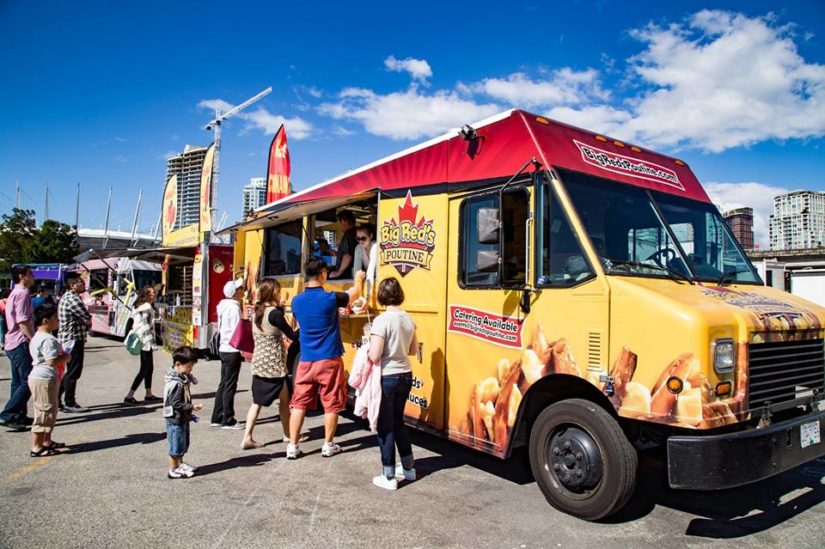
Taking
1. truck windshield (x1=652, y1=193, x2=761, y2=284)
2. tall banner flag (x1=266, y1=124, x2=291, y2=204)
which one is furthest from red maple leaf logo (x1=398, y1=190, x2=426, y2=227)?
tall banner flag (x1=266, y1=124, x2=291, y2=204)

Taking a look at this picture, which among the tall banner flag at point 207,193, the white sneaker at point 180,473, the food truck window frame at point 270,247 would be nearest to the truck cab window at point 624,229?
the white sneaker at point 180,473

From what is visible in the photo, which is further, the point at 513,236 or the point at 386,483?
the point at 386,483

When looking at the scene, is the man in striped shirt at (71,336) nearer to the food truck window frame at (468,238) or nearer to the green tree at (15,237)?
the food truck window frame at (468,238)

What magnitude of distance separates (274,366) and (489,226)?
2.91 meters

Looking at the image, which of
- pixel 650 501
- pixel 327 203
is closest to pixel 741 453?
pixel 650 501

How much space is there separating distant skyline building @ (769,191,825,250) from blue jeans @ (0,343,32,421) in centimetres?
3329

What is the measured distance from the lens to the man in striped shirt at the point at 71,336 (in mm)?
7305

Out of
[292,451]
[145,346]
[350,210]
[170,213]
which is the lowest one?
[292,451]

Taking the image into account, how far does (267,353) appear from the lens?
19.1ft

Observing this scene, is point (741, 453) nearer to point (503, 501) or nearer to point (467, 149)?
point (503, 501)

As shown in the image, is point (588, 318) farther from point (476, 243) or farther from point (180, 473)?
point (180, 473)

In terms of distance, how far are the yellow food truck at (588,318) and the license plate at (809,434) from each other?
0.05ft

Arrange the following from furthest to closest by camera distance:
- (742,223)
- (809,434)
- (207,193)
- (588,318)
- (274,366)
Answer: (207,193) → (742,223) → (274,366) → (588,318) → (809,434)

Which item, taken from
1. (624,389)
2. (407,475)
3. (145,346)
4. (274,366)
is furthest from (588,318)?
(145,346)
